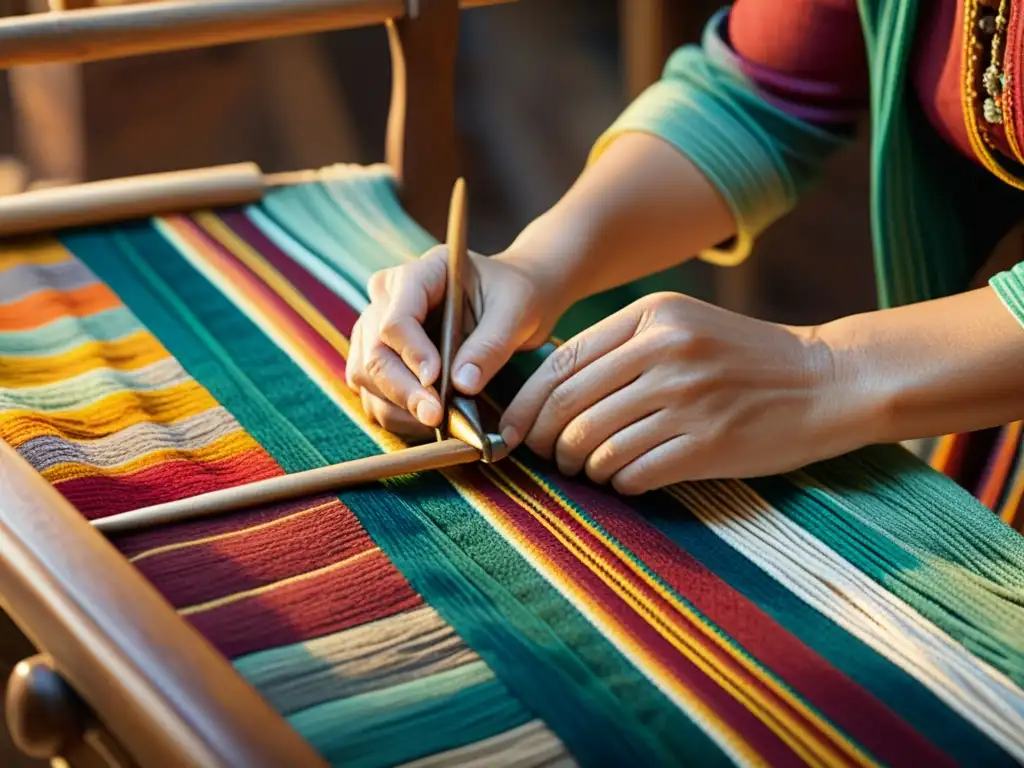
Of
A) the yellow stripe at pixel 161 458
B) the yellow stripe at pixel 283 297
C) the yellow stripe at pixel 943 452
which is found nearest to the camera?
the yellow stripe at pixel 161 458

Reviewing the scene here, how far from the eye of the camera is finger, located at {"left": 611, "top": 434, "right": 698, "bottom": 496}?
2.29 ft

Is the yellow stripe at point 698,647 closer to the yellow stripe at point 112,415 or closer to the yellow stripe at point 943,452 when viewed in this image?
the yellow stripe at point 112,415

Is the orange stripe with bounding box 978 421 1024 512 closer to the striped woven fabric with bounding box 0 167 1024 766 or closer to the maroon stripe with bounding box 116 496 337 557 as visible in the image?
the striped woven fabric with bounding box 0 167 1024 766

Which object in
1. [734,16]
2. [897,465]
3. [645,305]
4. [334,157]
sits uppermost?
[734,16]

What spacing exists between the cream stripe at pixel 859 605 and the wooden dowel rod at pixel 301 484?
0.44 ft

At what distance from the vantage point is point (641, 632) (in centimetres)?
60

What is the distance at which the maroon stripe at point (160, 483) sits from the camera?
0.66m

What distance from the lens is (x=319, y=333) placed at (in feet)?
2.83

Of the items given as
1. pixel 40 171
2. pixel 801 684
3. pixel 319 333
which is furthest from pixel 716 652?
pixel 40 171

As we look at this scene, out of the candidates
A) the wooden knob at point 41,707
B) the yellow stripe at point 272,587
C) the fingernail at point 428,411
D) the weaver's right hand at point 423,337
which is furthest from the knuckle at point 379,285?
the wooden knob at point 41,707

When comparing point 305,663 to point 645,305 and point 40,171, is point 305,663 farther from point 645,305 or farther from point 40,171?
point 40,171

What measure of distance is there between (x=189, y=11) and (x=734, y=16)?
42 centimetres

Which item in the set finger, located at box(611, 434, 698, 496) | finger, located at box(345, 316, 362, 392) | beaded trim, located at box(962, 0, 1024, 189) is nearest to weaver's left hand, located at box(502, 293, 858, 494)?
finger, located at box(611, 434, 698, 496)

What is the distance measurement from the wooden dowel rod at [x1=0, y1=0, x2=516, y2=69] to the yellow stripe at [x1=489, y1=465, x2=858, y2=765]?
1.50 ft
